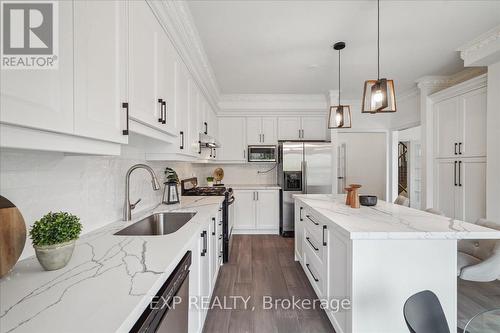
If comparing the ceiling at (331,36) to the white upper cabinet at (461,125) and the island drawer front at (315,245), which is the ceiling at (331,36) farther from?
the island drawer front at (315,245)

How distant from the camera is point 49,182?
1054mm

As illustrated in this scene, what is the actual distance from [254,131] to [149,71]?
3277 mm

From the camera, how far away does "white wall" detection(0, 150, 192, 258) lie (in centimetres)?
91

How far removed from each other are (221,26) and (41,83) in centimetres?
199

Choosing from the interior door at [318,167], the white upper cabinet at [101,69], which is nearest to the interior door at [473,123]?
the interior door at [318,167]

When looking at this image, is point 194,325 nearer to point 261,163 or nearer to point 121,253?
point 121,253

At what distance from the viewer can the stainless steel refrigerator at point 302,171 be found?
410 centimetres

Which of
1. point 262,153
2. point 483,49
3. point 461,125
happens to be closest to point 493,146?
point 461,125

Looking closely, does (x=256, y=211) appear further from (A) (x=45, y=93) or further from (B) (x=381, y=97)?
(A) (x=45, y=93)

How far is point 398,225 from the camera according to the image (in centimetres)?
142

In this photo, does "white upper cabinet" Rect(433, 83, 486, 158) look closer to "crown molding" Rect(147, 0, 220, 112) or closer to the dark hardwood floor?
the dark hardwood floor

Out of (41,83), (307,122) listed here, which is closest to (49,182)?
(41,83)

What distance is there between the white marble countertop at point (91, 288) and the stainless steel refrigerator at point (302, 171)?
127 inches

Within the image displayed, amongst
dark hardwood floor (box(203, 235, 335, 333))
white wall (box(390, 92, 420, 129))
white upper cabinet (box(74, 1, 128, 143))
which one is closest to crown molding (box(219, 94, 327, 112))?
white wall (box(390, 92, 420, 129))
